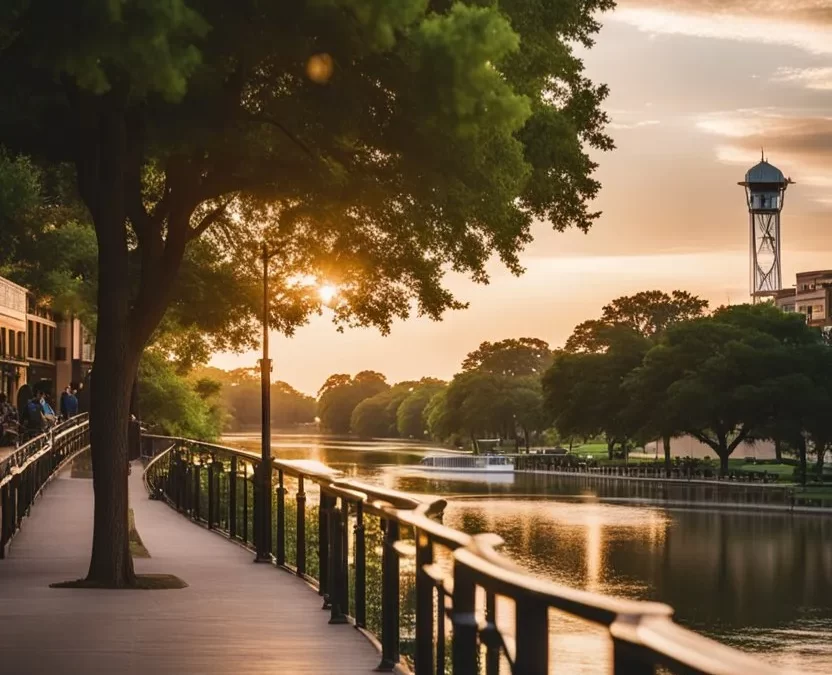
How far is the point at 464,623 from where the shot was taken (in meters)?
5.75

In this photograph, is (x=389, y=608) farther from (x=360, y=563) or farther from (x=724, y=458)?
(x=724, y=458)

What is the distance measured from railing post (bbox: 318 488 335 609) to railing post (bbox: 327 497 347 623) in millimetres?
89

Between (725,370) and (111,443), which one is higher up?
(725,370)

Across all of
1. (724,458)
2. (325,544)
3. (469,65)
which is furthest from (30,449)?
(724,458)

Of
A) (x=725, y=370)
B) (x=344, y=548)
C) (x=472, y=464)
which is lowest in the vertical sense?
(x=472, y=464)

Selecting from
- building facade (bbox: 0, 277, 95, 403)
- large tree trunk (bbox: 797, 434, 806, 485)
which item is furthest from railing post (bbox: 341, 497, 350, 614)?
large tree trunk (bbox: 797, 434, 806, 485)

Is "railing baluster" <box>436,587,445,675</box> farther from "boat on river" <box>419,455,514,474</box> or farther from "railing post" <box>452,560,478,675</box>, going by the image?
"boat on river" <box>419,455,514,474</box>

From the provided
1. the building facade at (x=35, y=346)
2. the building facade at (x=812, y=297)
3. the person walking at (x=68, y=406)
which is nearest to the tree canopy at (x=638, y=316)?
the building facade at (x=812, y=297)

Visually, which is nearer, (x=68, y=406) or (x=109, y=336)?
(x=109, y=336)

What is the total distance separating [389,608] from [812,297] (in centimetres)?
17379

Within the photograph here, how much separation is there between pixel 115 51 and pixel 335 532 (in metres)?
3.86

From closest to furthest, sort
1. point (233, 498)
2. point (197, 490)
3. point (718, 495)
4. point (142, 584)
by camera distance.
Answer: point (142, 584)
point (233, 498)
point (197, 490)
point (718, 495)

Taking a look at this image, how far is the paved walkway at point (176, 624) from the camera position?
9375mm

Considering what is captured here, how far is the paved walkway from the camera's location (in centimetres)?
938
